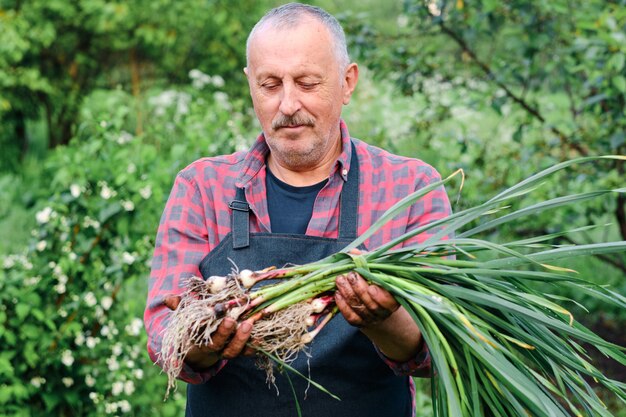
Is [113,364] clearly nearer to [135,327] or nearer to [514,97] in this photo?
[135,327]

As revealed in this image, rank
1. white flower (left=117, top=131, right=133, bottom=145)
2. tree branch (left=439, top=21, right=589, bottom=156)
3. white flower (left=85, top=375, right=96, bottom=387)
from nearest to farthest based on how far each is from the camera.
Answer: white flower (left=85, top=375, right=96, bottom=387), white flower (left=117, top=131, right=133, bottom=145), tree branch (left=439, top=21, right=589, bottom=156)

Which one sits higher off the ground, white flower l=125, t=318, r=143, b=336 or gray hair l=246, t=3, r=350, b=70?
gray hair l=246, t=3, r=350, b=70

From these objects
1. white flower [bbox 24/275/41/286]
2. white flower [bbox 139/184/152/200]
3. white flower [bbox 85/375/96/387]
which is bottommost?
white flower [bbox 85/375/96/387]

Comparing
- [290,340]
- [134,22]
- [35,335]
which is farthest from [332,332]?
[134,22]

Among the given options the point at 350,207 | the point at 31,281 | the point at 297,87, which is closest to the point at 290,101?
the point at 297,87

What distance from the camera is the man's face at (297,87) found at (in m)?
1.86

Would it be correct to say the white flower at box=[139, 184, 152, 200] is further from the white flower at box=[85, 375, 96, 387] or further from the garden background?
the white flower at box=[85, 375, 96, 387]

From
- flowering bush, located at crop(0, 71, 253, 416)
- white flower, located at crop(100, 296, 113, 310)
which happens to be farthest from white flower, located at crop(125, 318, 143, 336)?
white flower, located at crop(100, 296, 113, 310)

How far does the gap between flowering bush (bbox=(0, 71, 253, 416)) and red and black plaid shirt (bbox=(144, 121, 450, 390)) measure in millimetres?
1242

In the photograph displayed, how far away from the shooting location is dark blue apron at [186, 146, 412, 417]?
1.87m

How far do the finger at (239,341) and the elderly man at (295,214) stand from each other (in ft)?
0.24

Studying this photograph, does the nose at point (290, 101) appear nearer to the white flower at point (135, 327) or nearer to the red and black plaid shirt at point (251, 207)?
the red and black plaid shirt at point (251, 207)

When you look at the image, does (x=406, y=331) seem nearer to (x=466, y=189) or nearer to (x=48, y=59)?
(x=466, y=189)

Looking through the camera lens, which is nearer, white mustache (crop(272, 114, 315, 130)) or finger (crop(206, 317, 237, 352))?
finger (crop(206, 317, 237, 352))
